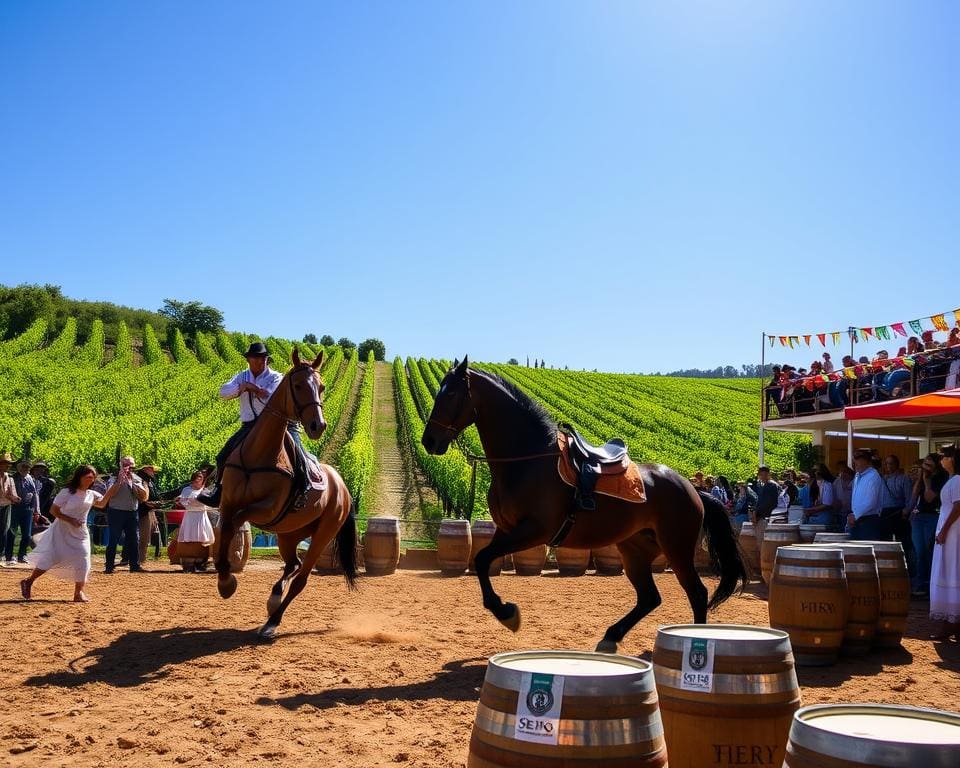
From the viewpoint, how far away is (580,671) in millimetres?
2863

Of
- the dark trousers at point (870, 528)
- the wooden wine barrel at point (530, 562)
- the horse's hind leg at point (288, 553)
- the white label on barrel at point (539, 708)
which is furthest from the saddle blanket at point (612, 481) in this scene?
the wooden wine barrel at point (530, 562)

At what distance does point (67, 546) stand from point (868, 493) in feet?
34.1

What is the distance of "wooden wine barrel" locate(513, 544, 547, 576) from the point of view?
1490 centimetres

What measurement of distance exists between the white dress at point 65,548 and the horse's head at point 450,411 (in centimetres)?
514

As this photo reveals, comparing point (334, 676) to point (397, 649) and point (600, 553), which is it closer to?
point (397, 649)

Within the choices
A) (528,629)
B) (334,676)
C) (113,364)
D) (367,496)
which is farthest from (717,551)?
(113,364)

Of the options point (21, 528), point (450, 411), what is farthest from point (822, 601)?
point (21, 528)

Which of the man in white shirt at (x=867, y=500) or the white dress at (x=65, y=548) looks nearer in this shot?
the white dress at (x=65, y=548)

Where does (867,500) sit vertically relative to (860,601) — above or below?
above

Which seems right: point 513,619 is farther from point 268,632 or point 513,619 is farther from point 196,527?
point 196,527

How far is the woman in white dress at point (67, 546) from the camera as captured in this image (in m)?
9.96

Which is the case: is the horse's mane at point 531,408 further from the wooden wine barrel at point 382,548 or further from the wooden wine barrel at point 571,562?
the wooden wine barrel at point 571,562

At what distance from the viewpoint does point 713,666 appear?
133 inches

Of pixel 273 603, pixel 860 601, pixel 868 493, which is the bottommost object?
pixel 273 603
